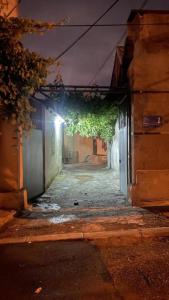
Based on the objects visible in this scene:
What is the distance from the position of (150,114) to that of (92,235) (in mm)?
4367

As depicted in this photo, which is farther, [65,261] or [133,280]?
[65,261]

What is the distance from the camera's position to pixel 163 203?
9258 millimetres

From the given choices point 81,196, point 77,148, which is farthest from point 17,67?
point 77,148

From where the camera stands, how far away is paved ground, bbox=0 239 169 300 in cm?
425

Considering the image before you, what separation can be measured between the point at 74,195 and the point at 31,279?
7057mm

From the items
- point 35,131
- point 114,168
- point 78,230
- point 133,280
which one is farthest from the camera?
point 114,168

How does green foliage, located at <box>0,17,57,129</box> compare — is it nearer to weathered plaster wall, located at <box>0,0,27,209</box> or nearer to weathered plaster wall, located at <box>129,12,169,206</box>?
weathered plaster wall, located at <box>0,0,27,209</box>

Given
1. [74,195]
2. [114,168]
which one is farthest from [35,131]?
[114,168]

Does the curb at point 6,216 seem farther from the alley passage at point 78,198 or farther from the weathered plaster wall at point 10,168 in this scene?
the alley passage at point 78,198

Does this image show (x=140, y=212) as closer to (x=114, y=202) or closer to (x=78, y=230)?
(x=114, y=202)

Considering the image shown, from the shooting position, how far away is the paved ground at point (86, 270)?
4.25 metres

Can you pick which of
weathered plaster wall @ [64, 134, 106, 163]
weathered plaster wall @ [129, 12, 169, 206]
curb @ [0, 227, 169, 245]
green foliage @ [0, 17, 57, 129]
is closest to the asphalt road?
curb @ [0, 227, 169, 245]

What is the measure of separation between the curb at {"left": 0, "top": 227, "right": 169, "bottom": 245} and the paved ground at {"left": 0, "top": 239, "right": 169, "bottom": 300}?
0.60ft

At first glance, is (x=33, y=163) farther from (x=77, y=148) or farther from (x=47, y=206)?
(x=77, y=148)
